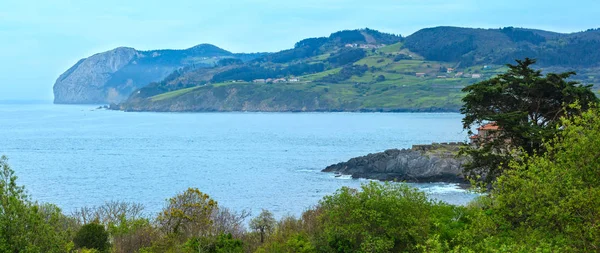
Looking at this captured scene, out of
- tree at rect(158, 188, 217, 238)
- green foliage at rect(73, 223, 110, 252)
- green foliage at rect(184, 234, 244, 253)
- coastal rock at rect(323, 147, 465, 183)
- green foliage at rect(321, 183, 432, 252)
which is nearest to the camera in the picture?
green foliage at rect(321, 183, 432, 252)

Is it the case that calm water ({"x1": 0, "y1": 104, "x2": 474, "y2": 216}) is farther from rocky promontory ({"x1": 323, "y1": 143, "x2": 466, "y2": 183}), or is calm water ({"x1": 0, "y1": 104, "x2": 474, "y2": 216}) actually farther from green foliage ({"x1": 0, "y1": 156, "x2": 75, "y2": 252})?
green foliage ({"x1": 0, "y1": 156, "x2": 75, "y2": 252})

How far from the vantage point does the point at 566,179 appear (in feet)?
62.3

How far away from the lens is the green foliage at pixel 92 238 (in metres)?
31.2

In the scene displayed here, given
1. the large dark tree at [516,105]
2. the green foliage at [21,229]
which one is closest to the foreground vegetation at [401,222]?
the green foliage at [21,229]

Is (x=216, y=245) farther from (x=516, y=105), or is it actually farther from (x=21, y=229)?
(x=516, y=105)

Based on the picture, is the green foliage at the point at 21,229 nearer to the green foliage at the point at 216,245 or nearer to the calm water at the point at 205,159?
the green foliage at the point at 216,245

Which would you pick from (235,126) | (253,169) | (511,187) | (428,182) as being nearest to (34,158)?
(253,169)

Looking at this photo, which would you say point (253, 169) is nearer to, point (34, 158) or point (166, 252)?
point (34, 158)

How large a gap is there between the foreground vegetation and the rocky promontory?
1587 inches

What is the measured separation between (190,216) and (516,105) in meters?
18.9

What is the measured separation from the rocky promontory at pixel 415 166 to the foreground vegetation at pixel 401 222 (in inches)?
1587

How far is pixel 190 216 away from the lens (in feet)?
111

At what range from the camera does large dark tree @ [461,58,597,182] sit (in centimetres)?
3441

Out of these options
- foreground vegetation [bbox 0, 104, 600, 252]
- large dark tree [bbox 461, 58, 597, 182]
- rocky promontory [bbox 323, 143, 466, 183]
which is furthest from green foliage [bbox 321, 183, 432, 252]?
rocky promontory [bbox 323, 143, 466, 183]
